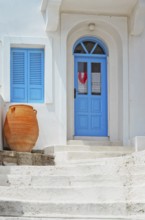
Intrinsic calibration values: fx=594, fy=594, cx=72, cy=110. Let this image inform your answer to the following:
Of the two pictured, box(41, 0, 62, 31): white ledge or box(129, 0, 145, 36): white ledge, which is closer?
box(41, 0, 62, 31): white ledge

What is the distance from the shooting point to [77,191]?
784 centimetres

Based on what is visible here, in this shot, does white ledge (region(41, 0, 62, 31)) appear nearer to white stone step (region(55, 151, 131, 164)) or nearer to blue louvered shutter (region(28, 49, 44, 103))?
blue louvered shutter (region(28, 49, 44, 103))

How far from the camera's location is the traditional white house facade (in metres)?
12.1

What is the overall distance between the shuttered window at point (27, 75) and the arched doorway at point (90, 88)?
30.9 inches

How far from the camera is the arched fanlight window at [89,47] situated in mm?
12719

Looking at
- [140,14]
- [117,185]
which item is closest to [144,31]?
[140,14]

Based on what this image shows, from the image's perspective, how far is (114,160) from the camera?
354 inches

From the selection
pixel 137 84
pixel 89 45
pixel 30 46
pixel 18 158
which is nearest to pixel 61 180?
pixel 18 158

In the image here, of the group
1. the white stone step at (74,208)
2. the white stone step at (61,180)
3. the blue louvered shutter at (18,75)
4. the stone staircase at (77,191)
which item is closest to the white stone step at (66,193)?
the stone staircase at (77,191)

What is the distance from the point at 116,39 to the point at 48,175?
5.05 meters

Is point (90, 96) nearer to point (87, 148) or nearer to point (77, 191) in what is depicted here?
point (87, 148)

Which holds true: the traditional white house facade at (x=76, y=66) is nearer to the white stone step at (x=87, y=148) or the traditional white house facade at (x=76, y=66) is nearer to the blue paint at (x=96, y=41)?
the blue paint at (x=96, y=41)

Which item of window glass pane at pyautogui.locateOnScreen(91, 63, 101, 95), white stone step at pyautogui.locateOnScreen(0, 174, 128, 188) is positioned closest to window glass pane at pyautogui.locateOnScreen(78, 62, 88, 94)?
window glass pane at pyautogui.locateOnScreen(91, 63, 101, 95)

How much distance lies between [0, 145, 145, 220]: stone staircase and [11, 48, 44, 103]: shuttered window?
9.91 feet
